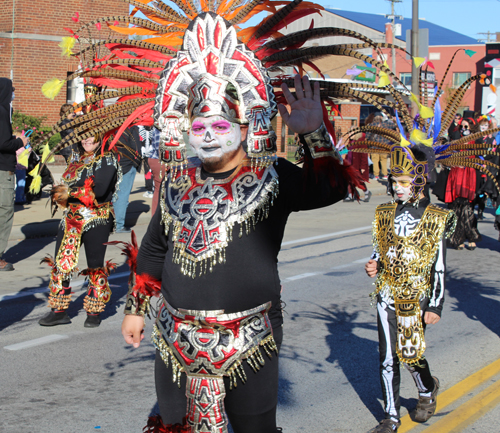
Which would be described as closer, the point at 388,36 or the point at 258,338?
the point at 258,338

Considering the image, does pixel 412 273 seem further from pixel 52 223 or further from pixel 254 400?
pixel 52 223

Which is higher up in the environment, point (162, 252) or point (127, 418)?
point (162, 252)

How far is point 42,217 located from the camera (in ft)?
37.0

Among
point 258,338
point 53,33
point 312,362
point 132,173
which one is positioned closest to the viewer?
point 258,338

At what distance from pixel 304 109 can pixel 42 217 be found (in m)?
9.62

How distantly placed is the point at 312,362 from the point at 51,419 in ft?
6.67

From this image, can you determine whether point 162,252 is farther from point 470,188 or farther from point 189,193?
point 470,188

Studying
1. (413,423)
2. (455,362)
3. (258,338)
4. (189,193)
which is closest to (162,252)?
(189,193)

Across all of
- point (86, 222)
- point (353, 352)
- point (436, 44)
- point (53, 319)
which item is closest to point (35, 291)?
point (53, 319)

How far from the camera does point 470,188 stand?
10.3 metres

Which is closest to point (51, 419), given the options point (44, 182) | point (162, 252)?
point (162, 252)

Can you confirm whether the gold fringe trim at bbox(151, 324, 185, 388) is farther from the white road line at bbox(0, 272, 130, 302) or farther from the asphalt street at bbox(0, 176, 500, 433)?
the white road line at bbox(0, 272, 130, 302)

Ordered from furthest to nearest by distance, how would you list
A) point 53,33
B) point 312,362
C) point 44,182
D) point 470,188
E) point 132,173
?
point 53,33
point 44,182
point 132,173
point 470,188
point 312,362

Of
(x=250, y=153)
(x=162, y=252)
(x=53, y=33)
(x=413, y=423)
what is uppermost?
(x=53, y=33)
